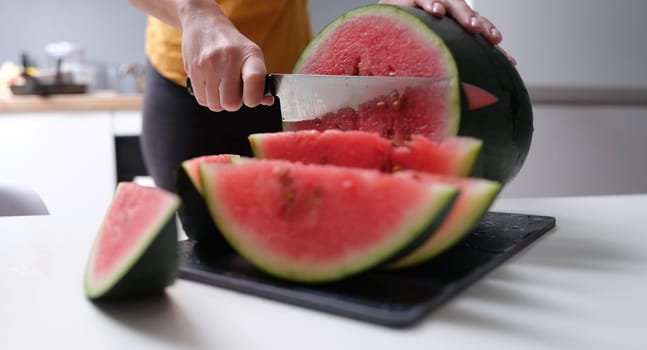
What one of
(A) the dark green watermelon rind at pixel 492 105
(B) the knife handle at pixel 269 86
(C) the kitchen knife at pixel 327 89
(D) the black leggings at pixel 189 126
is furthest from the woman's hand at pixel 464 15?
(D) the black leggings at pixel 189 126

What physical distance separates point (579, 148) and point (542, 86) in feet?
0.88

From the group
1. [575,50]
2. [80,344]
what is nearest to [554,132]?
[575,50]

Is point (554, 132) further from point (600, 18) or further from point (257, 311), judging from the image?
point (257, 311)

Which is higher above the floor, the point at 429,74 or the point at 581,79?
the point at 429,74

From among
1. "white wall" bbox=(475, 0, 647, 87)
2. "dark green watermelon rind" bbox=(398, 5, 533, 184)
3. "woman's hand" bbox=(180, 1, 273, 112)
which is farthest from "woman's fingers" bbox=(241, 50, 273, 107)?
"white wall" bbox=(475, 0, 647, 87)

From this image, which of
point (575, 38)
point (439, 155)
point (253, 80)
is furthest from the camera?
point (575, 38)

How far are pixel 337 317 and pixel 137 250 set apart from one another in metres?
0.19

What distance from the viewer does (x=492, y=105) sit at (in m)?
0.75

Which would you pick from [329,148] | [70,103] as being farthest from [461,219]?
[70,103]

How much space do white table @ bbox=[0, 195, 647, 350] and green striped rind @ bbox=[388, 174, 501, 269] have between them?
2.2 inches

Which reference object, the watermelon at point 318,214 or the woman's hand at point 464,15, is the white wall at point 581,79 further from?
the watermelon at point 318,214

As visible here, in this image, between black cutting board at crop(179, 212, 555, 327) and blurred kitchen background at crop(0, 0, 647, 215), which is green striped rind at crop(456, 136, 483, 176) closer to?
black cutting board at crop(179, 212, 555, 327)

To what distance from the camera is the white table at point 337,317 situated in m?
0.48

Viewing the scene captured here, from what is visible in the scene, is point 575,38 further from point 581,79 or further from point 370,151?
point 370,151
